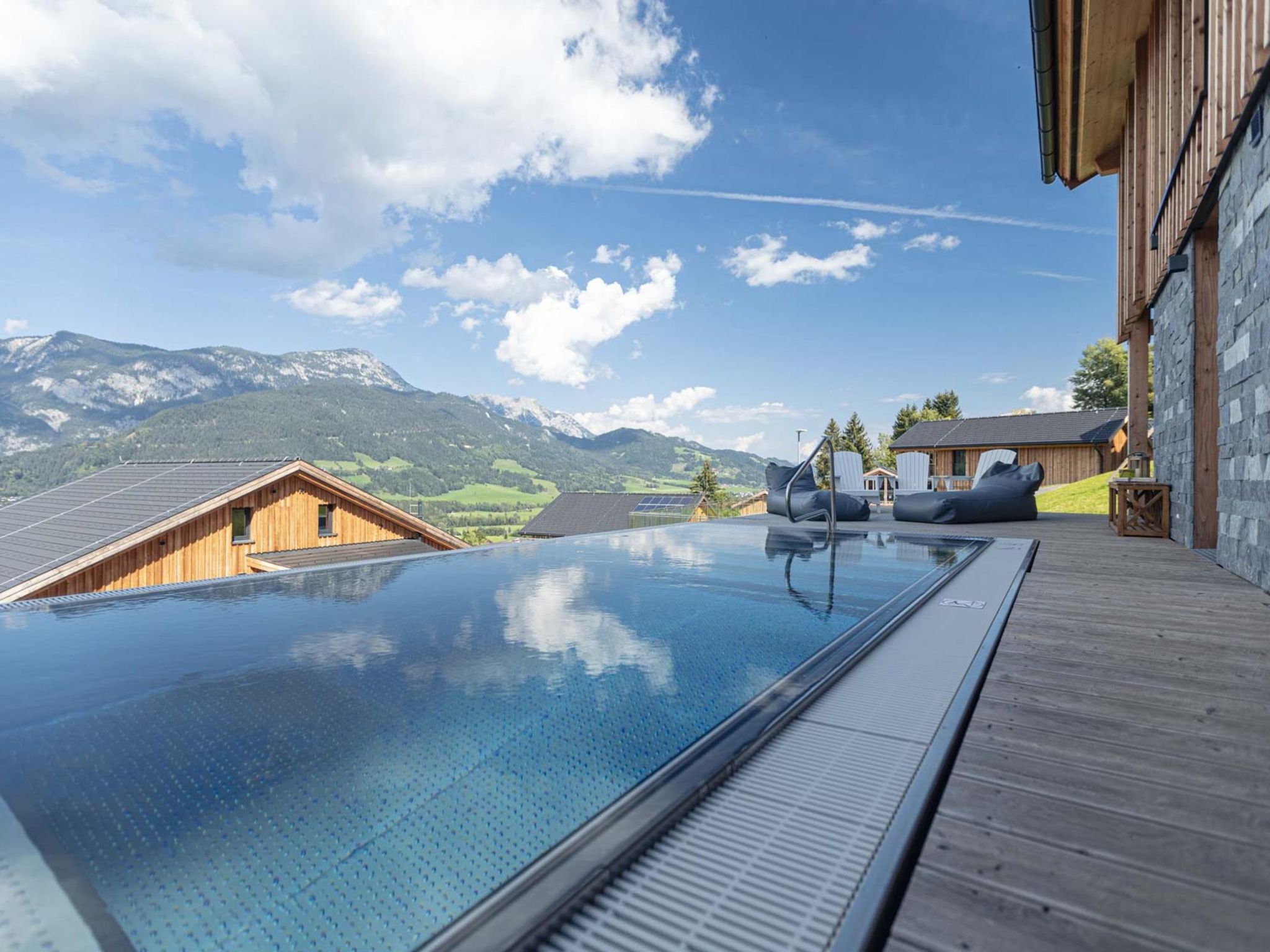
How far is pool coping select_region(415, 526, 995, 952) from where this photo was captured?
2.79ft

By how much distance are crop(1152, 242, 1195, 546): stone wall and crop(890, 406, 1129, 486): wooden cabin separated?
12.7 metres

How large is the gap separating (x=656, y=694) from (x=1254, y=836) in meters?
1.33

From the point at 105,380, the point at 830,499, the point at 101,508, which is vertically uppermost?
the point at 105,380

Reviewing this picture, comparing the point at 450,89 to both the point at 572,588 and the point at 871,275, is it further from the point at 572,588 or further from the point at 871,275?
the point at 871,275

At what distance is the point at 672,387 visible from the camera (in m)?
73.1

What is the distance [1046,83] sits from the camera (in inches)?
224

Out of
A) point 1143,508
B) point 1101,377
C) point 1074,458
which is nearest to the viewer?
point 1143,508

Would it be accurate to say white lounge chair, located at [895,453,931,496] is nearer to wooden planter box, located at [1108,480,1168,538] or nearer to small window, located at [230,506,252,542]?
wooden planter box, located at [1108,480,1168,538]

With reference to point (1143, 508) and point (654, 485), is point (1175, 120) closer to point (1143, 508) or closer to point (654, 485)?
point (1143, 508)

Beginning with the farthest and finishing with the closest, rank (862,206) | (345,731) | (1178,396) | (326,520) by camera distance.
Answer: (862,206) → (326,520) → (1178,396) → (345,731)

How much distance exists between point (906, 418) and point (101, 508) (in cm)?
3511

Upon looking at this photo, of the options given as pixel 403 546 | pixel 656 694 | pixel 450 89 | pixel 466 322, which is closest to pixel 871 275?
pixel 450 89

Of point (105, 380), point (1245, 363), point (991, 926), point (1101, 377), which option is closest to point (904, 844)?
point (991, 926)

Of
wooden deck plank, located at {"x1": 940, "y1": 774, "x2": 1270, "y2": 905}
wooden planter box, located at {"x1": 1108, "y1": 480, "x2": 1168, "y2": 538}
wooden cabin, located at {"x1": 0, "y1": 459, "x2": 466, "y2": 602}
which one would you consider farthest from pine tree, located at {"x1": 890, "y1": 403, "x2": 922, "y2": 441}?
wooden deck plank, located at {"x1": 940, "y1": 774, "x2": 1270, "y2": 905}
